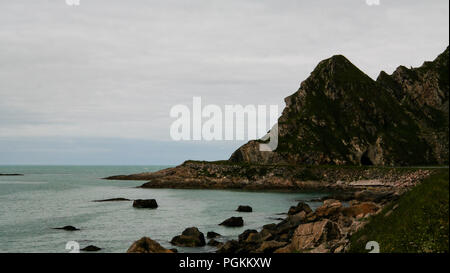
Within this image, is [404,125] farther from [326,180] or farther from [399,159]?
[326,180]

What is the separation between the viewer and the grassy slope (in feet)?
55.9

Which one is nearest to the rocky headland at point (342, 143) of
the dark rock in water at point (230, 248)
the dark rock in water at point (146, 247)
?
the dark rock in water at point (230, 248)

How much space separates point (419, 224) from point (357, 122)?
164 m

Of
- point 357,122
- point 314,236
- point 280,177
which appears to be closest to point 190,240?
point 314,236

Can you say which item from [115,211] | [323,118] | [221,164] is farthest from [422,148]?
[115,211]

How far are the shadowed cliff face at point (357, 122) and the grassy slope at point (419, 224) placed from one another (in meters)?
128

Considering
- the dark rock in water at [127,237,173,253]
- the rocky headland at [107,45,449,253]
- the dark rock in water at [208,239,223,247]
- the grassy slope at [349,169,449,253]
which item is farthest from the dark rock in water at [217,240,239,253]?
the rocky headland at [107,45,449,253]

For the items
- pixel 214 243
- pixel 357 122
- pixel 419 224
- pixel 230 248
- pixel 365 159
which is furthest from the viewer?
pixel 357 122

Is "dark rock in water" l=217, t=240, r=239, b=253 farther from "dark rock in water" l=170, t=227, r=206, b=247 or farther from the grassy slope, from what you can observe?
the grassy slope

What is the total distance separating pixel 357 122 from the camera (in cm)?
17362

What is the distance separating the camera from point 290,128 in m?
164

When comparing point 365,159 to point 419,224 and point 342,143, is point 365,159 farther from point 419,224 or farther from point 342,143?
point 419,224

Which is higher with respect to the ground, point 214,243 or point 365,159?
point 365,159

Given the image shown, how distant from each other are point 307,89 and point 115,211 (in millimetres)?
138345
